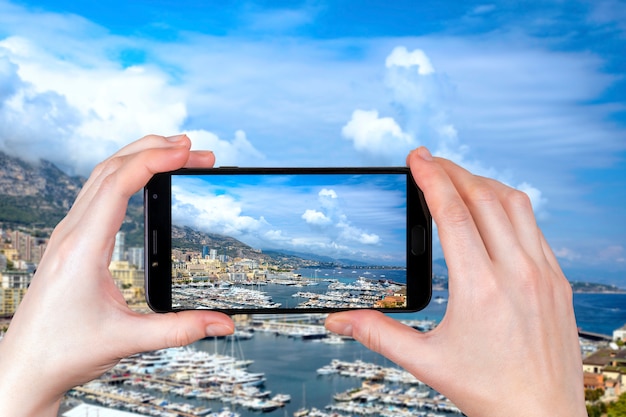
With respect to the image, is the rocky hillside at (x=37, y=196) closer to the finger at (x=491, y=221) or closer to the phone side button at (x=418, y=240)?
the phone side button at (x=418, y=240)

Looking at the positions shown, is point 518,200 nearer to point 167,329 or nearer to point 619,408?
point 167,329

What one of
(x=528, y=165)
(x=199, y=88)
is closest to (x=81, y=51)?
(x=199, y=88)

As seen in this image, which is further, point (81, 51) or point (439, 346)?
point (81, 51)

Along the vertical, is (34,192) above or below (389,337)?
above

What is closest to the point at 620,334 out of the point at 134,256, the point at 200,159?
the point at 134,256

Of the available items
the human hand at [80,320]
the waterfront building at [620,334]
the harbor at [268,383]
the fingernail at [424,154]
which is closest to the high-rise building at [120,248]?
the harbor at [268,383]

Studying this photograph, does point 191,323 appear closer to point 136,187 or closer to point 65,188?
point 136,187

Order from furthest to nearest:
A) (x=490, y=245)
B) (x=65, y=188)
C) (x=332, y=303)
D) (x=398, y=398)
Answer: (x=65, y=188)
(x=398, y=398)
(x=332, y=303)
(x=490, y=245)
